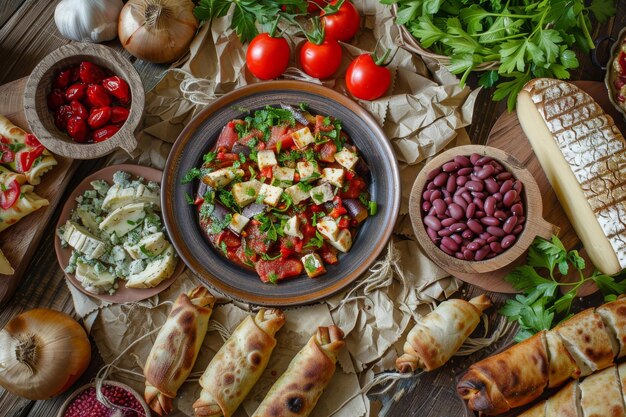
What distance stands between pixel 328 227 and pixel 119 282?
132 cm

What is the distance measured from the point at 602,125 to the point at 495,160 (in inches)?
26.4

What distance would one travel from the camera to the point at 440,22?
3.74 m

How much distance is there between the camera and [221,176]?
362 centimetres

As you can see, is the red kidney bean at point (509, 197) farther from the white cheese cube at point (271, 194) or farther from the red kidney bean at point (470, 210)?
the white cheese cube at point (271, 194)

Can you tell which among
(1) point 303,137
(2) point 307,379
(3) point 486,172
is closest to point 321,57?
(1) point 303,137

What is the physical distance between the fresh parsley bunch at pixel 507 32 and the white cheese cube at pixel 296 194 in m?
1.13

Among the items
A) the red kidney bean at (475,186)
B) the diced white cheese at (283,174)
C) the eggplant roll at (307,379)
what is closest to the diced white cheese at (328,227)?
the diced white cheese at (283,174)

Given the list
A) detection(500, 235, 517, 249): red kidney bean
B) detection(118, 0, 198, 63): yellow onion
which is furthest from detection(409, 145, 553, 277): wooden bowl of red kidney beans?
detection(118, 0, 198, 63): yellow onion

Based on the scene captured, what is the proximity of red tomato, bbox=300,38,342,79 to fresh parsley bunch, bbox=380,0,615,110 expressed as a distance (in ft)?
1.40

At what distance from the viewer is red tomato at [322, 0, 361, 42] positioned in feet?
12.4

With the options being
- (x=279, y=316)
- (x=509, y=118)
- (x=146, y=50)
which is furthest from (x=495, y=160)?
(x=146, y=50)

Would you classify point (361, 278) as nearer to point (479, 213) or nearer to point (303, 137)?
point (479, 213)

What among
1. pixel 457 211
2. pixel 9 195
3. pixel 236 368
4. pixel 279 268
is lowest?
pixel 236 368

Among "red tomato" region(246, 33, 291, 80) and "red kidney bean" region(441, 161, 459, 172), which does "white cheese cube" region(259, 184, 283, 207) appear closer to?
"red tomato" region(246, 33, 291, 80)
